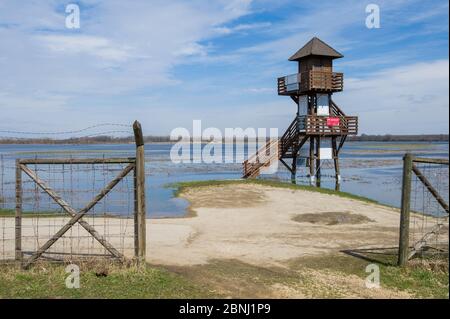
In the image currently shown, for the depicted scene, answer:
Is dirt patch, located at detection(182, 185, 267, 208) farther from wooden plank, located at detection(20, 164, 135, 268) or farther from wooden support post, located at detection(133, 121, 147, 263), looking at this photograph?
wooden plank, located at detection(20, 164, 135, 268)

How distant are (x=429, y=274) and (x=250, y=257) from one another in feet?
13.4

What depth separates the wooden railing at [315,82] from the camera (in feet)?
108

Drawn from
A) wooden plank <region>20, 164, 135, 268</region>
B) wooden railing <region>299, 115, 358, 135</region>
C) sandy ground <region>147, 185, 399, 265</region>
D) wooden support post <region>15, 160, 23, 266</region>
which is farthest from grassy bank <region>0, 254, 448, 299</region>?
wooden railing <region>299, 115, 358, 135</region>

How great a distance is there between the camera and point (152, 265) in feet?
35.0

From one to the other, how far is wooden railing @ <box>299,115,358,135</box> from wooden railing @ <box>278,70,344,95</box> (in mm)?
2100

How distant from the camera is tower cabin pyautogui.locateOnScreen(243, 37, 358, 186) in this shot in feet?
110

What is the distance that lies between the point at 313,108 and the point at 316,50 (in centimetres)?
Answer: 415

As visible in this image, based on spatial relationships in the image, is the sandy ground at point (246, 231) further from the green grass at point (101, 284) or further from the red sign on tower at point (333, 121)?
the red sign on tower at point (333, 121)

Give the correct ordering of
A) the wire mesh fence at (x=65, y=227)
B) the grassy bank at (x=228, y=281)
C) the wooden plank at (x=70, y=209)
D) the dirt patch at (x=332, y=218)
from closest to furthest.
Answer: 1. the grassy bank at (x=228, y=281)
2. the wooden plank at (x=70, y=209)
3. the wire mesh fence at (x=65, y=227)
4. the dirt patch at (x=332, y=218)

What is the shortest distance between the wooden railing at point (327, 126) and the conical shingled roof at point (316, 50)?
4.46 meters

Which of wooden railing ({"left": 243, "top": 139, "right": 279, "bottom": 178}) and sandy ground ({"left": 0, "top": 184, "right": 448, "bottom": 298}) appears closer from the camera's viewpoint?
sandy ground ({"left": 0, "top": 184, "right": 448, "bottom": 298})

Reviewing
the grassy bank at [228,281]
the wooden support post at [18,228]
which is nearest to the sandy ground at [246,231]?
the grassy bank at [228,281]

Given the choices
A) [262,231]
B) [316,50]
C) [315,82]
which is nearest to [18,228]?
[262,231]
